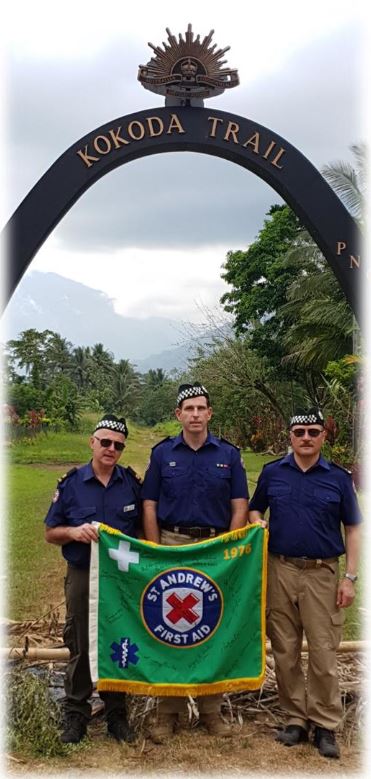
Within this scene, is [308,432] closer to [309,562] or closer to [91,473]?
[309,562]

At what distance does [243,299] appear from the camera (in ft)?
79.9

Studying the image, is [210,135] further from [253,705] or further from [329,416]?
[329,416]

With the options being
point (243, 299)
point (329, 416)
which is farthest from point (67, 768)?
point (243, 299)

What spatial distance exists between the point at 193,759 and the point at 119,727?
0.43 meters

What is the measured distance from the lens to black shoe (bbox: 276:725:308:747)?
387 cm

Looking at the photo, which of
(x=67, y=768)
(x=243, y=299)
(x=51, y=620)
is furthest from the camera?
(x=243, y=299)

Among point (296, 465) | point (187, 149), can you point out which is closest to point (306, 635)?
point (296, 465)

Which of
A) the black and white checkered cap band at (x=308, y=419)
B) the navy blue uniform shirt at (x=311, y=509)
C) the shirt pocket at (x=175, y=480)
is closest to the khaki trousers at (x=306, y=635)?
the navy blue uniform shirt at (x=311, y=509)

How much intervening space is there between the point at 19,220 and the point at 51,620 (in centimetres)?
299

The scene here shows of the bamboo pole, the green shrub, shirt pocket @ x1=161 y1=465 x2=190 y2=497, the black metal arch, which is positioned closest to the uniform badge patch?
shirt pocket @ x1=161 y1=465 x2=190 y2=497

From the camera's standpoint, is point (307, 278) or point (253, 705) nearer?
point (253, 705)

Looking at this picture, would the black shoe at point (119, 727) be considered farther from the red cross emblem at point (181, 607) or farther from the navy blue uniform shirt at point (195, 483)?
the navy blue uniform shirt at point (195, 483)

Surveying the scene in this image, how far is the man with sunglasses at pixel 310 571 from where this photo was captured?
12.4 feet

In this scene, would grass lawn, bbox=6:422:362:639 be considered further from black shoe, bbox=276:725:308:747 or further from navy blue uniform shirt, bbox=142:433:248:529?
navy blue uniform shirt, bbox=142:433:248:529
